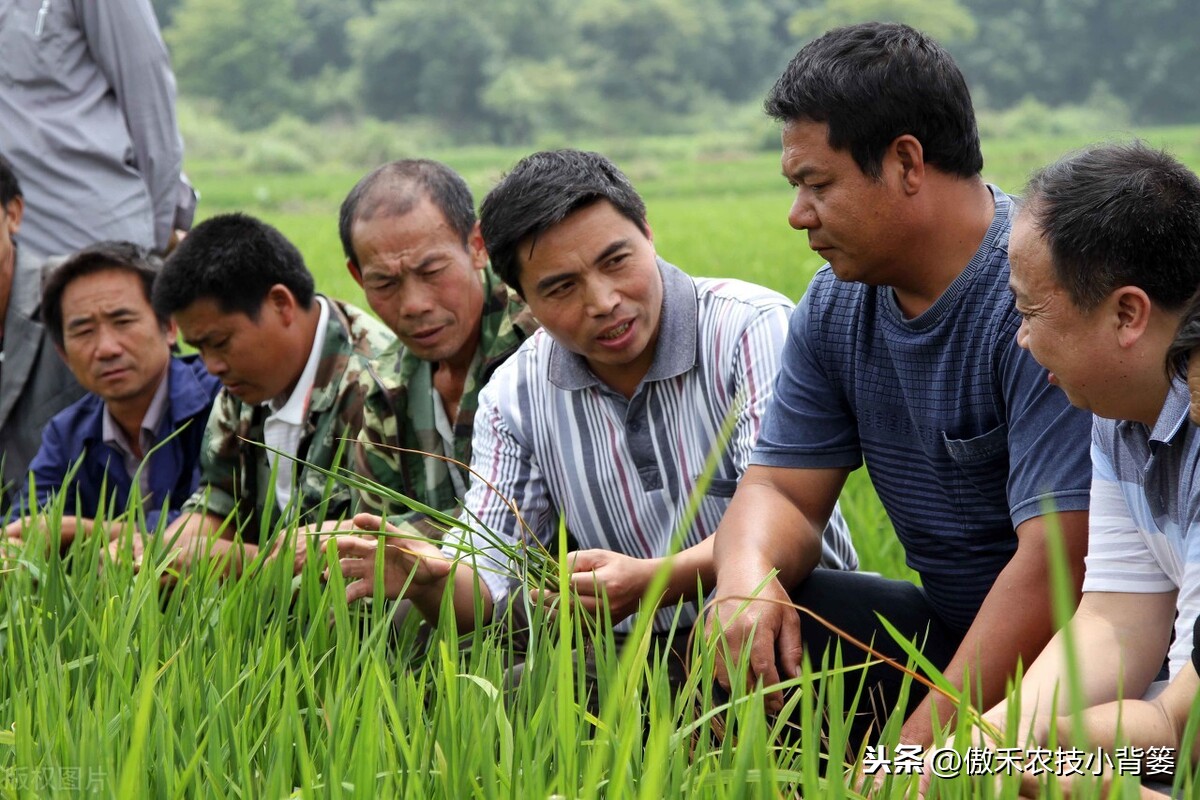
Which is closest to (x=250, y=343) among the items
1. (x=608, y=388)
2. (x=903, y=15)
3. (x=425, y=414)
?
(x=425, y=414)

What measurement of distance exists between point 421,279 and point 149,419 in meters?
0.88

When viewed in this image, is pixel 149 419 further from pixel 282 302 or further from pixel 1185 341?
pixel 1185 341

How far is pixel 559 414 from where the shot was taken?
8.17ft

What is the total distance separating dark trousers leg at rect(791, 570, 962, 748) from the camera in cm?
216

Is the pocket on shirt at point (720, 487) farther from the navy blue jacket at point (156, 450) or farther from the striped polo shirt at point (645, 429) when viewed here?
the navy blue jacket at point (156, 450)

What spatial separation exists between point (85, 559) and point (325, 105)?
4766 cm

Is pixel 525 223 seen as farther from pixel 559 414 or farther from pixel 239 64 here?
pixel 239 64

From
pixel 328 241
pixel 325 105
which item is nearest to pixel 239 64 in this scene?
pixel 325 105

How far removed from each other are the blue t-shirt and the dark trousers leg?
42mm

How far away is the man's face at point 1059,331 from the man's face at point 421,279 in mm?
1321

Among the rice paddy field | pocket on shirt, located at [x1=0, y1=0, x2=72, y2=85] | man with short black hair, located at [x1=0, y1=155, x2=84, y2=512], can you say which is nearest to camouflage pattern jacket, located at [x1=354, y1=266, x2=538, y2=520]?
the rice paddy field

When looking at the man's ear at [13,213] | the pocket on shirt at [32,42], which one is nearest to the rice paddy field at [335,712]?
the man's ear at [13,213]

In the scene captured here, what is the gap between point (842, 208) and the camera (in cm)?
195

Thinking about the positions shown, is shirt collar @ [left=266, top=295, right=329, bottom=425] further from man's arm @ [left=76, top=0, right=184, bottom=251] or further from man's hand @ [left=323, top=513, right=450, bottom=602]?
man's arm @ [left=76, top=0, right=184, bottom=251]
